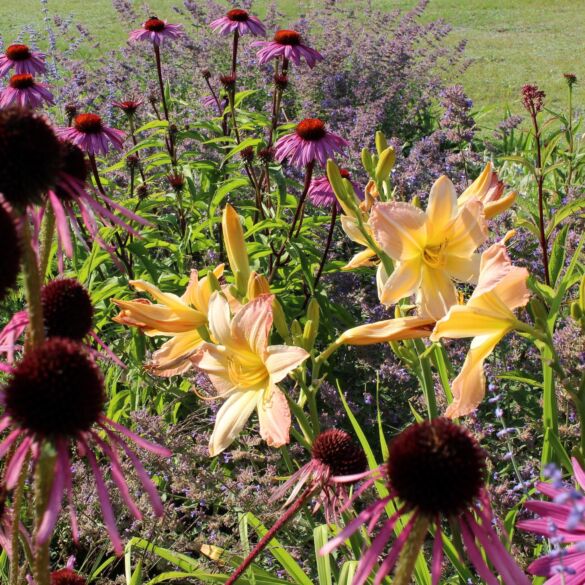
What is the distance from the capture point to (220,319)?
1125mm

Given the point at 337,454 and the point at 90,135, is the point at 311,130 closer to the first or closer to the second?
the point at 90,135

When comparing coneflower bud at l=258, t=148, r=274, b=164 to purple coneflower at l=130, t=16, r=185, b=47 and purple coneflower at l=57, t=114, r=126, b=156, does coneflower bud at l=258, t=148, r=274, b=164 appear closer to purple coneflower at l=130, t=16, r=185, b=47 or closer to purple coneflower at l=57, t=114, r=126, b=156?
purple coneflower at l=57, t=114, r=126, b=156

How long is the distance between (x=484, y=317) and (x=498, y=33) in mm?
10008

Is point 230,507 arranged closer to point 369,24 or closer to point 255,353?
point 255,353

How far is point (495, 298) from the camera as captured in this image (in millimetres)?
1029

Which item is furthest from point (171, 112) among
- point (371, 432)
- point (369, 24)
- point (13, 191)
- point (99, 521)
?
point (13, 191)

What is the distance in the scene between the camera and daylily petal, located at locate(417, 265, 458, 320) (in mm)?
1229

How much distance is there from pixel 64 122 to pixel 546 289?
3.53 m

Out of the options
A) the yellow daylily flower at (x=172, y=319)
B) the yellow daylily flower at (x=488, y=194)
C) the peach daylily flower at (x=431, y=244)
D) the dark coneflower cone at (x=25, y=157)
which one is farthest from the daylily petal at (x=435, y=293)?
the dark coneflower cone at (x=25, y=157)

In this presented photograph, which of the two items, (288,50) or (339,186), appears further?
(288,50)

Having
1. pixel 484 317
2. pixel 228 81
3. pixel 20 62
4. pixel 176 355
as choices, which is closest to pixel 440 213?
pixel 484 317

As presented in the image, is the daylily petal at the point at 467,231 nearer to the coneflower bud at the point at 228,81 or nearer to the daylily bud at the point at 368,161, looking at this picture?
the daylily bud at the point at 368,161

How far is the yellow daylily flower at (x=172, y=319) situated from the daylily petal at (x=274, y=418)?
0.20 meters

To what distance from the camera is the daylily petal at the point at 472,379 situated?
106 centimetres
